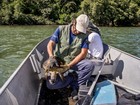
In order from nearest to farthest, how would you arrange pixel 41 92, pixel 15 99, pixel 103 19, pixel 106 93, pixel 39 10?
pixel 15 99
pixel 106 93
pixel 41 92
pixel 103 19
pixel 39 10

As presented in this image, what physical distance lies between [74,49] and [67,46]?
0.41 feet

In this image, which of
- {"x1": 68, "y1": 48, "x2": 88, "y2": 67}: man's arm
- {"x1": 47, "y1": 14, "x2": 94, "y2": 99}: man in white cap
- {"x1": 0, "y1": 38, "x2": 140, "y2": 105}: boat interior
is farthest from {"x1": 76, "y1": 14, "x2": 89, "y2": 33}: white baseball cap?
{"x1": 0, "y1": 38, "x2": 140, "y2": 105}: boat interior

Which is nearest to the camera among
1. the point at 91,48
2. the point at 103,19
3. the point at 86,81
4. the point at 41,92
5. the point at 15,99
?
the point at 15,99

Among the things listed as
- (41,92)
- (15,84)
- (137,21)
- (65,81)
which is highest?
(15,84)

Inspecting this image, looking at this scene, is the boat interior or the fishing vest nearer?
the boat interior

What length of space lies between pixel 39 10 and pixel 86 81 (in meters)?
58.3

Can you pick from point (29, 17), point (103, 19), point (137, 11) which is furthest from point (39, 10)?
point (137, 11)

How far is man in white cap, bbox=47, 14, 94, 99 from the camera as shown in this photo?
4.84 metres

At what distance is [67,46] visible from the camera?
5.03 metres

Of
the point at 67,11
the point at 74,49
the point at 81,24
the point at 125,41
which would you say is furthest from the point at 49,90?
the point at 67,11

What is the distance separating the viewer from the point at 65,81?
16.1ft

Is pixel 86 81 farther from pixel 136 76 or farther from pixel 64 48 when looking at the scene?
pixel 136 76

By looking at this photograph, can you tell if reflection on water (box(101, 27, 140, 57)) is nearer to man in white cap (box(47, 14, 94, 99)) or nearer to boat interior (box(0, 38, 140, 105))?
boat interior (box(0, 38, 140, 105))

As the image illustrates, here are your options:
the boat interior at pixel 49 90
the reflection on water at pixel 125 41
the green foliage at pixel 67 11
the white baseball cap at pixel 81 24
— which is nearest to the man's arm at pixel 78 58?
the white baseball cap at pixel 81 24
